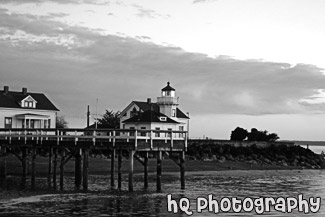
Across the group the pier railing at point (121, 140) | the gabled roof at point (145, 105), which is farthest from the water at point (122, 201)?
the gabled roof at point (145, 105)

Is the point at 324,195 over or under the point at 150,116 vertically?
under

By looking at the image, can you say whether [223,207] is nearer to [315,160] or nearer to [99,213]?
[99,213]

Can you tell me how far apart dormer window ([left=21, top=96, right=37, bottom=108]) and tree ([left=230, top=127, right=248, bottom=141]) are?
184ft

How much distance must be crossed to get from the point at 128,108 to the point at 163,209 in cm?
6150

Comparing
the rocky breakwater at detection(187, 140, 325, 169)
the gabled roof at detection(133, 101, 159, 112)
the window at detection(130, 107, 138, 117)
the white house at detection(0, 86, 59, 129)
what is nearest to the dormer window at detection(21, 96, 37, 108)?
the white house at detection(0, 86, 59, 129)

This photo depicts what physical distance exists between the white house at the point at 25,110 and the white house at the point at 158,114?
11683mm

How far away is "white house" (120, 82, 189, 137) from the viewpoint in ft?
259

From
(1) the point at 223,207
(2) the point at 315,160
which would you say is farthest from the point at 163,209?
(2) the point at 315,160

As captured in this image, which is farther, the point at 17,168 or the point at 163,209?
the point at 17,168

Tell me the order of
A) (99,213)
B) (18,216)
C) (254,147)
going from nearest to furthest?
(18,216) → (99,213) → (254,147)

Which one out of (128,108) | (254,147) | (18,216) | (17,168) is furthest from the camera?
(254,147)

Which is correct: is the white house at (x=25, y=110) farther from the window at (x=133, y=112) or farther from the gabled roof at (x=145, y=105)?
the gabled roof at (x=145, y=105)

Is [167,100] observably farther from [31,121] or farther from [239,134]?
[239,134]

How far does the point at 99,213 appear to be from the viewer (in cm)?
3134
